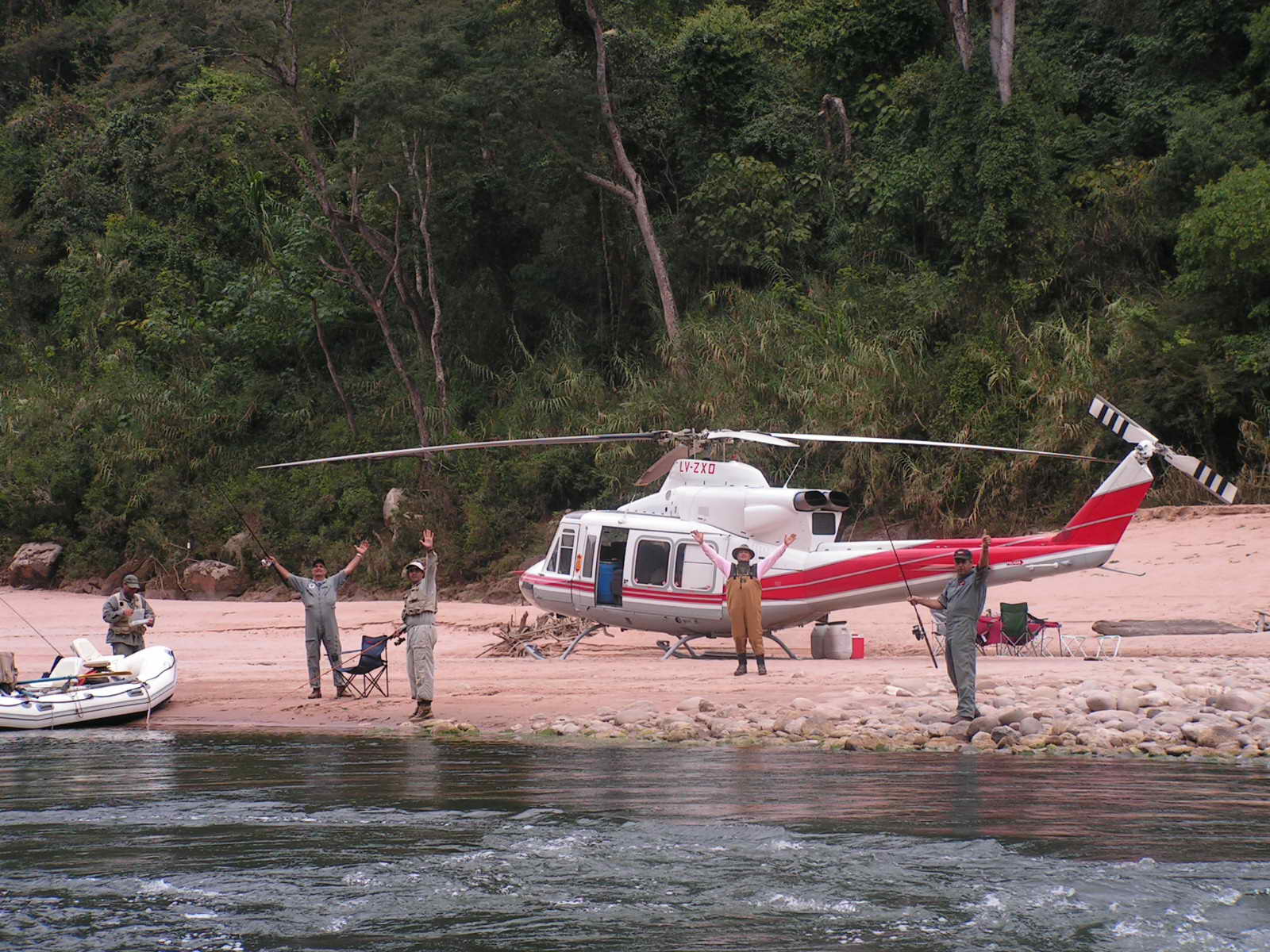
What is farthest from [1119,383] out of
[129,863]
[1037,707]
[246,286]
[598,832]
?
[246,286]

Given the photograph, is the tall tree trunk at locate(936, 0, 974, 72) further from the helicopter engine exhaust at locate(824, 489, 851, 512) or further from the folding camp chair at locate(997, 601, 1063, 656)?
the folding camp chair at locate(997, 601, 1063, 656)

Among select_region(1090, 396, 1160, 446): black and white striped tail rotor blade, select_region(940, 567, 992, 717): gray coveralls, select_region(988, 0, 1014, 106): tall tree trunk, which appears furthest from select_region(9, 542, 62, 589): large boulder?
select_region(940, 567, 992, 717): gray coveralls

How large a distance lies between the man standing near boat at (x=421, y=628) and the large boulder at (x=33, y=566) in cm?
2157

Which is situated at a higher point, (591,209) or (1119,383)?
(591,209)

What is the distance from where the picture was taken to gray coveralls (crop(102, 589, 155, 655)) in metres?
15.6

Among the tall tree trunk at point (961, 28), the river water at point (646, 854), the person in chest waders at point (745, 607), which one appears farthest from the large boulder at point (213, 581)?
the tall tree trunk at point (961, 28)

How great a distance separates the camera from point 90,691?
14.2m

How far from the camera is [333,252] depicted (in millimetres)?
35906

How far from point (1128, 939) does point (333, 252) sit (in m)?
32.0

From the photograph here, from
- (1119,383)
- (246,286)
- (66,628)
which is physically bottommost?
(66,628)

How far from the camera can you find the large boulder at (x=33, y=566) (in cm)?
3172

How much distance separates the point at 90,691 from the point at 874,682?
26.2 feet

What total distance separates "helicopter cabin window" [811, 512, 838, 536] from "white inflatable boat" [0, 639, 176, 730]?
24.2 ft

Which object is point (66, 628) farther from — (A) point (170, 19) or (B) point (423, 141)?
(A) point (170, 19)
